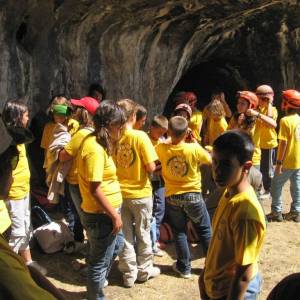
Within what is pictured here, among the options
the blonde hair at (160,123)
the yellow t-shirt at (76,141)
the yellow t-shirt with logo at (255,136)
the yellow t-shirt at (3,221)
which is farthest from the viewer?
the yellow t-shirt with logo at (255,136)

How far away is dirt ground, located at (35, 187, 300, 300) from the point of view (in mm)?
4594

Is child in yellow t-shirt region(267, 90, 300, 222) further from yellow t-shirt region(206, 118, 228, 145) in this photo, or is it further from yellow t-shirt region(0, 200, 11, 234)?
yellow t-shirt region(0, 200, 11, 234)

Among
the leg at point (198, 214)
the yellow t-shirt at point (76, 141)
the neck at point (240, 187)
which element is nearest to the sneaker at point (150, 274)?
the leg at point (198, 214)

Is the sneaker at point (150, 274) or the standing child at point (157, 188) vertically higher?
the standing child at point (157, 188)

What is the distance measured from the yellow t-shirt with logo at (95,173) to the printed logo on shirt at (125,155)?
16.1 inches

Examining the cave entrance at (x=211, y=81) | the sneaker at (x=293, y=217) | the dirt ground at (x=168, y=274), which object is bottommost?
the dirt ground at (x=168, y=274)

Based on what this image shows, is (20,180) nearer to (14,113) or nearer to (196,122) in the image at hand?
(14,113)

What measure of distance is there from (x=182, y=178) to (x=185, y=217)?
1.22ft

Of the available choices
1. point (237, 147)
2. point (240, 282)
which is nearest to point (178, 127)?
point (237, 147)

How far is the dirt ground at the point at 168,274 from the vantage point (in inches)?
181

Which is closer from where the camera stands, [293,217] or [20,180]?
[20,180]

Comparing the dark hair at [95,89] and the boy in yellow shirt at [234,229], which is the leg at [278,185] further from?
the boy in yellow shirt at [234,229]

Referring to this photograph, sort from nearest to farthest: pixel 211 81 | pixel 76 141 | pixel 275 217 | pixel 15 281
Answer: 1. pixel 15 281
2. pixel 76 141
3. pixel 275 217
4. pixel 211 81

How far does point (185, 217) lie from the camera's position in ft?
15.7
